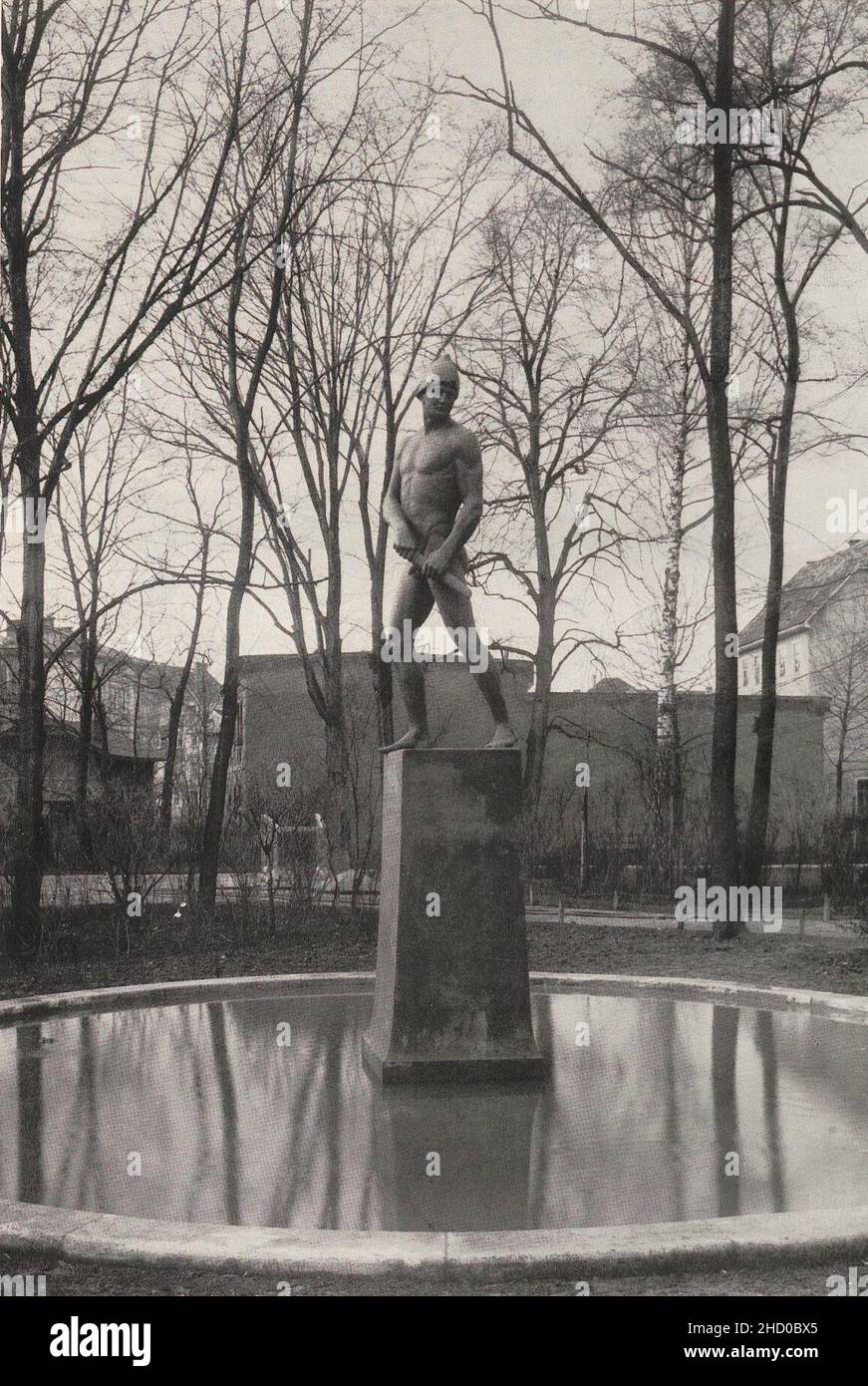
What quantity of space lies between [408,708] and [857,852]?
13.3 meters

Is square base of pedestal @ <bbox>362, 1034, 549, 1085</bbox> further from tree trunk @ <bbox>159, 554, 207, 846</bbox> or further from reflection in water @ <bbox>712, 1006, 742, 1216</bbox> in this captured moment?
tree trunk @ <bbox>159, 554, 207, 846</bbox>

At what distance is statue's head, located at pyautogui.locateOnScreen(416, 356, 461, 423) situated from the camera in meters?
7.53

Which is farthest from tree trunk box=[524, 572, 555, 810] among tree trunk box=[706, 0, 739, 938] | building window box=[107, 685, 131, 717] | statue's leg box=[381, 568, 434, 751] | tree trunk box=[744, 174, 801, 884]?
statue's leg box=[381, 568, 434, 751]

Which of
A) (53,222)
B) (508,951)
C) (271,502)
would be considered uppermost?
(53,222)

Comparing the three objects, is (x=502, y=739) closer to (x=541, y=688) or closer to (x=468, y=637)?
(x=468, y=637)

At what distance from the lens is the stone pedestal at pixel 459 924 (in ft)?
23.1

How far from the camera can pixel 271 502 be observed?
70.6 feet

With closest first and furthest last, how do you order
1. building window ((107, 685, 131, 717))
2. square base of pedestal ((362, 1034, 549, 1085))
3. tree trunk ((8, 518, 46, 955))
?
1. square base of pedestal ((362, 1034, 549, 1085))
2. tree trunk ((8, 518, 46, 955))
3. building window ((107, 685, 131, 717))

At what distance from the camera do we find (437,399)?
298 inches

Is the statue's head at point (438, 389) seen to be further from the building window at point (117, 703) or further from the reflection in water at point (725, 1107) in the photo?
the building window at point (117, 703)

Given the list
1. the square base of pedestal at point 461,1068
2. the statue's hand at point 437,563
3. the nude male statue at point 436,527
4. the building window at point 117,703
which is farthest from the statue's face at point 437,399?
the building window at point 117,703

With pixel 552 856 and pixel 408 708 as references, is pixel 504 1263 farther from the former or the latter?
pixel 552 856

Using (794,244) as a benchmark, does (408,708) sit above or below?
below
